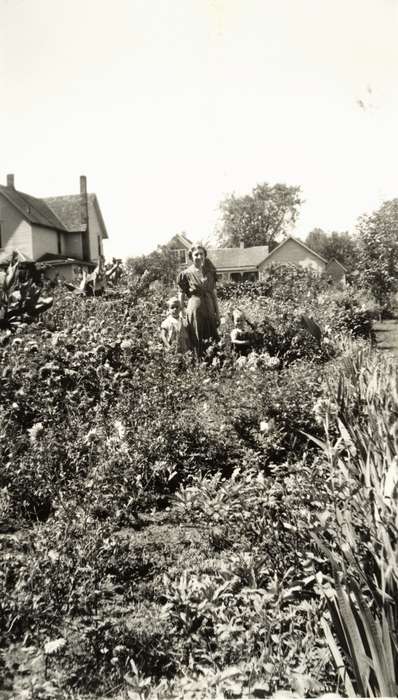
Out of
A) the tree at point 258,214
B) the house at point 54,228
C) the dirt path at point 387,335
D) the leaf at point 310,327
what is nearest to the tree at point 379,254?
the dirt path at point 387,335

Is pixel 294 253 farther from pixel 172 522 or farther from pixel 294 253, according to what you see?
pixel 172 522

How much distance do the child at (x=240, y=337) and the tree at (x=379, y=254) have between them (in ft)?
Result: 44.6

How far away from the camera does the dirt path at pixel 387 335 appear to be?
13582 mm

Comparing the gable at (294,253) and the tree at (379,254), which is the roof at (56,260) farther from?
the gable at (294,253)

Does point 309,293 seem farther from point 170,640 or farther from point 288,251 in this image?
point 288,251

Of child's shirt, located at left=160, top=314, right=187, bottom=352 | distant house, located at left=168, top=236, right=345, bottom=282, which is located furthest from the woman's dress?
distant house, located at left=168, top=236, right=345, bottom=282

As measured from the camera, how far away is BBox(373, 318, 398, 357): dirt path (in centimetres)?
1358

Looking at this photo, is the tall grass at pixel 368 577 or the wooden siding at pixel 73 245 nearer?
the tall grass at pixel 368 577

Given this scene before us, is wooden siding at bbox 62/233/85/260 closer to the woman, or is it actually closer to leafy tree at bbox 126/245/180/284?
leafy tree at bbox 126/245/180/284

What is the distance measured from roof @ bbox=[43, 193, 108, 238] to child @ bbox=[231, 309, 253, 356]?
27542 millimetres

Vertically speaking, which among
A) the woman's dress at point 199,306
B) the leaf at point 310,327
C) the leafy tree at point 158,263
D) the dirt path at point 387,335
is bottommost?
the dirt path at point 387,335

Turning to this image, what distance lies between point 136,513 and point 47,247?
3075cm

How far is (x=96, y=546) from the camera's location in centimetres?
307

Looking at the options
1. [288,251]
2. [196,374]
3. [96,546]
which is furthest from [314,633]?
[288,251]
